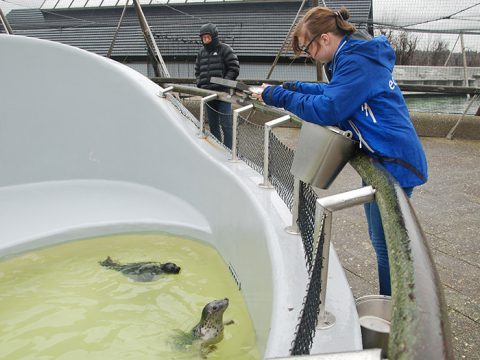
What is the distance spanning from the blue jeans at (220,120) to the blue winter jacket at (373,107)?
2.54 meters

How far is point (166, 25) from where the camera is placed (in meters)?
13.8

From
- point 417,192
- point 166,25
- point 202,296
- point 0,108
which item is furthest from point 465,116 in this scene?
point 166,25

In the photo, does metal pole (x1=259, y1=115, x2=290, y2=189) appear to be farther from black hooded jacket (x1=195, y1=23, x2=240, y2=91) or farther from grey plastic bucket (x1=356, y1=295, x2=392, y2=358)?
black hooded jacket (x1=195, y1=23, x2=240, y2=91)

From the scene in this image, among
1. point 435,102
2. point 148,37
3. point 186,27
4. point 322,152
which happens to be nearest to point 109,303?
point 322,152

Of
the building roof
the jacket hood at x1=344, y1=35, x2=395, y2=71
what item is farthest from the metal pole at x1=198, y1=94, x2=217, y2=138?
the building roof

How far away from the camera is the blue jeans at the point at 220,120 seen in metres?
4.37

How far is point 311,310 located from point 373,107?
2.81 feet

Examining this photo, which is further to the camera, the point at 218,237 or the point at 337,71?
the point at 218,237

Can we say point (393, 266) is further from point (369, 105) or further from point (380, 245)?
point (380, 245)

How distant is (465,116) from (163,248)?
524 centimetres

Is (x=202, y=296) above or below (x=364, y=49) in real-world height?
below

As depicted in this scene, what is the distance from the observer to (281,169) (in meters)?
2.73

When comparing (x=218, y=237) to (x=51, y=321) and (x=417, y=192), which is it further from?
(x=417, y=192)

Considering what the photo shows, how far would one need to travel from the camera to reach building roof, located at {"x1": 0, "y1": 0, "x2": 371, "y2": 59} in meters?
12.4
